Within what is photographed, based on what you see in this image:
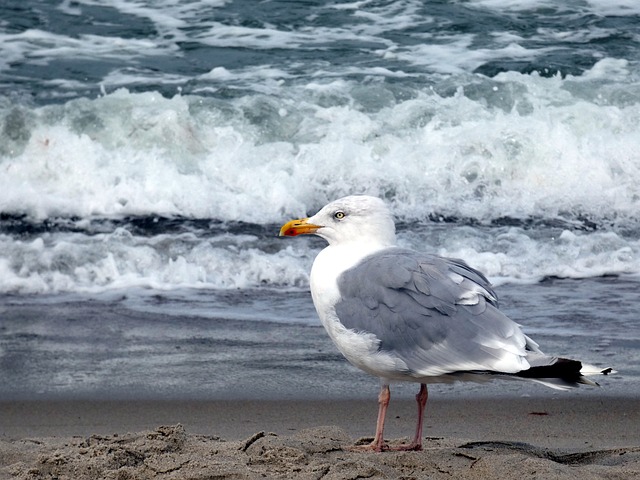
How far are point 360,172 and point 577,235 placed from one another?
2.01m

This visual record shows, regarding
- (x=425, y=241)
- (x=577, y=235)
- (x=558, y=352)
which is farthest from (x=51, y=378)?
(x=577, y=235)

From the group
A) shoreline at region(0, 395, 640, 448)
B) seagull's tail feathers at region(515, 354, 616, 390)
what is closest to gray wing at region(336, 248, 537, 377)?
seagull's tail feathers at region(515, 354, 616, 390)

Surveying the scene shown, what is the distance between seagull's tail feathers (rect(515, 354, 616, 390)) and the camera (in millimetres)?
3502

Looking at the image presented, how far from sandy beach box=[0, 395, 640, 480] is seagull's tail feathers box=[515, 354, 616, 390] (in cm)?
31

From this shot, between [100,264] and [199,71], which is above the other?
[199,71]

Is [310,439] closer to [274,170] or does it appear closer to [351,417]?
[351,417]

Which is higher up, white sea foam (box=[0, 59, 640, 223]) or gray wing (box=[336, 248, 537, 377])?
gray wing (box=[336, 248, 537, 377])

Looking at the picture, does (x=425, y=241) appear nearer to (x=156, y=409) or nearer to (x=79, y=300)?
(x=79, y=300)

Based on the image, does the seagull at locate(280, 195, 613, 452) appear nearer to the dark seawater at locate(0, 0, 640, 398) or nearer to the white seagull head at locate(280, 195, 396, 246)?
the white seagull head at locate(280, 195, 396, 246)

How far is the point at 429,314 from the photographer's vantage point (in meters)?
3.88

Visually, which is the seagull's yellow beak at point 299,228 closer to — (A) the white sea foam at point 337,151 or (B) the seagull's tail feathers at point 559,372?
(B) the seagull's tail feathers at point 559,372

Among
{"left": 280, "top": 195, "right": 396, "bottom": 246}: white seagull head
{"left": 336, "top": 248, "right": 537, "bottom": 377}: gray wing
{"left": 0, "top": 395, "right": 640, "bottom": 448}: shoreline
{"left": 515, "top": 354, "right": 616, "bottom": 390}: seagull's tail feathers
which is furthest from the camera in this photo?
{"left": 0, "top": 395, "right": 640, "bottom": 448}: shoreline

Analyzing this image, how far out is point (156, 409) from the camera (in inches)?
192

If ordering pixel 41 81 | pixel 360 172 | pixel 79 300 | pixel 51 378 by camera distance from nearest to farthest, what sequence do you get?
pixel 51 378 < pixel 79 300 < pixel 360 172 < pixel 41 81
